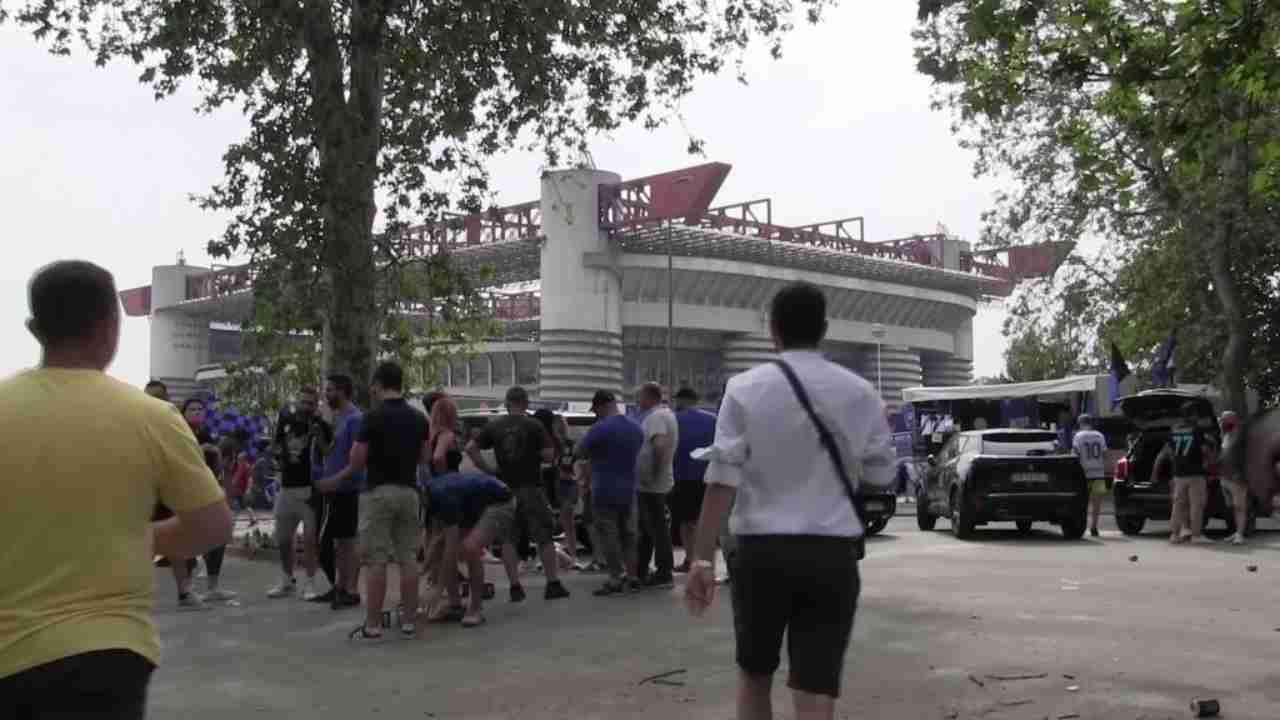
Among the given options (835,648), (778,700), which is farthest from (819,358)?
(778,700)

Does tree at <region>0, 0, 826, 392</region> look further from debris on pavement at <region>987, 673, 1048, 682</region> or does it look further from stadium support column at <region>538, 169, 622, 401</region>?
stadium support column at <region>538, 169, 622, 401</region>

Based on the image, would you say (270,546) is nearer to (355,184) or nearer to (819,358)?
(355,184)

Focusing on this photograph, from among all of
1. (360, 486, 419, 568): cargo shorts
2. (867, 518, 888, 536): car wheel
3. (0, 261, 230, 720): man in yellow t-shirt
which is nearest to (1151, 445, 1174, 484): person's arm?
(867, 518, 888, 536): car wheel

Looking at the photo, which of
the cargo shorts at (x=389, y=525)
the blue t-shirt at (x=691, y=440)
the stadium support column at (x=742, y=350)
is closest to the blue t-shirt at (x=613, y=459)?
the blue t-shirt at (x=691, y=440)

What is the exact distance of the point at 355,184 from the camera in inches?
634

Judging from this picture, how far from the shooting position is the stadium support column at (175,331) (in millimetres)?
89875

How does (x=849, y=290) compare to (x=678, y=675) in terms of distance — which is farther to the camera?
(x=849, y=290)

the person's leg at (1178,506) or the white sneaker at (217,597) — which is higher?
the person's leg at (1178,506)

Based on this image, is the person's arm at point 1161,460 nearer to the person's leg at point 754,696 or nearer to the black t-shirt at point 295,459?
the black t-shirt at point 295,459

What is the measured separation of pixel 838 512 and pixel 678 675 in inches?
148

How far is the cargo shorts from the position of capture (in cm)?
945

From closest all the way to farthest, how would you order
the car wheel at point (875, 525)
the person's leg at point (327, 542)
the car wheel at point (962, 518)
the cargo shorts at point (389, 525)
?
the cargo shorts at point (389, 525), the person's leg at point (327, 542), the car wheel at point (962, 518), the car wheel at point (875, 525)

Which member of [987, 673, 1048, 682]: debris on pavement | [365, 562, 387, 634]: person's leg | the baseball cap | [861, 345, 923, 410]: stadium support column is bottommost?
[987, 673, 1048, 682]: debris on pavement

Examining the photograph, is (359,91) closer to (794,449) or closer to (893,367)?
(794,449)
